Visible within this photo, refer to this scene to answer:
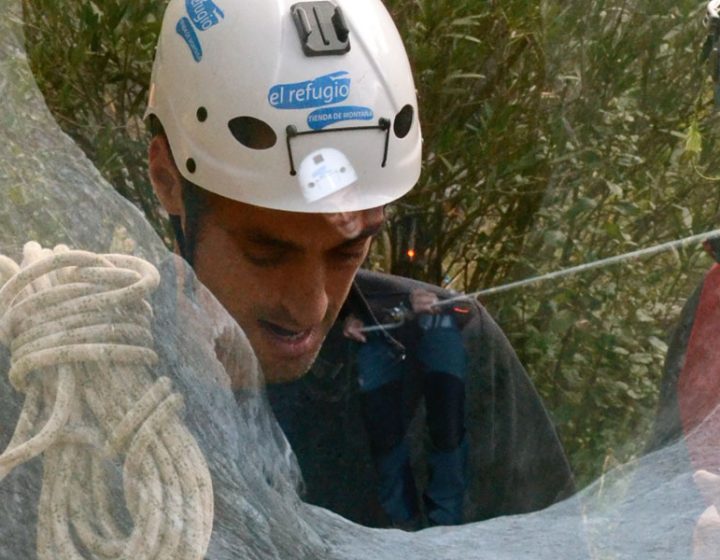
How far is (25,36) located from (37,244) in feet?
0.76

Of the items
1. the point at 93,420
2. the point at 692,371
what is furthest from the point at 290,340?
the point at 692,371

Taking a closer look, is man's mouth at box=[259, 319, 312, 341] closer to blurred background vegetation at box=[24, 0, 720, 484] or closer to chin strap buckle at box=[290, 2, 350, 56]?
blurred background vegetation at box=[24, 0, 720, 484]

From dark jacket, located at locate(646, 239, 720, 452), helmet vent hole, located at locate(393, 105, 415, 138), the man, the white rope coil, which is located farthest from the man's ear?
dark jacket, located at locate(646, 239, 720, 452)

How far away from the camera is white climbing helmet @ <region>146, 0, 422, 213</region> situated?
1.19 metres

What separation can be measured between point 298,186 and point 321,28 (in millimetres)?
164

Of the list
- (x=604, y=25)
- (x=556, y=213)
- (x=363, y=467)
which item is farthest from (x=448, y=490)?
(x=604, y=25)

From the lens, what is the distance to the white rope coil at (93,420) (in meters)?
1.06

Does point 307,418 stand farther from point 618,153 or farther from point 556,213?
point 618,153

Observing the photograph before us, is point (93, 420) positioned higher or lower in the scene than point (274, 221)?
lower

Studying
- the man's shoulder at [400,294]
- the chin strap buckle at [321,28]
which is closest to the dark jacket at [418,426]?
the man's shoulder at [400,294]

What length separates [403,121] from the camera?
4.33ft

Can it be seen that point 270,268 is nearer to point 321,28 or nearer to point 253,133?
point 253,133

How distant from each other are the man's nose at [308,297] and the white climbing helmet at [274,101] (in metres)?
0.07

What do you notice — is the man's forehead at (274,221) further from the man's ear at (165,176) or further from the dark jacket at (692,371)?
the dark jacket at (692,371)
